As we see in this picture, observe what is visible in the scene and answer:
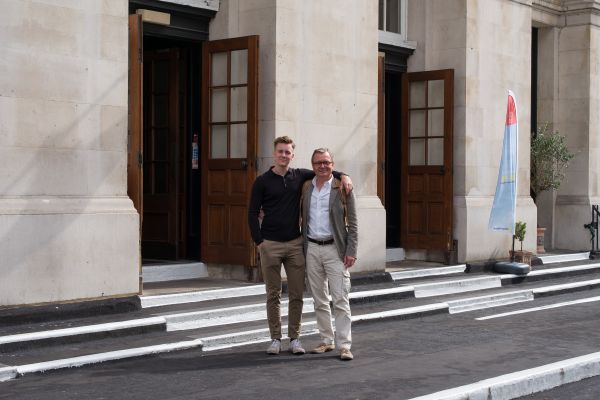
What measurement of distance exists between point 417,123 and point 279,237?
819 centimetres

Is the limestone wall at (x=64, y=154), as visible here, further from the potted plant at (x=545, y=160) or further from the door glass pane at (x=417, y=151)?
the potted plant at (x=545, y=160)

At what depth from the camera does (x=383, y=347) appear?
31.9 ft

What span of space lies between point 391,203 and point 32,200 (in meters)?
7.99

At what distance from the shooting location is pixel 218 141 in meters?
13.3

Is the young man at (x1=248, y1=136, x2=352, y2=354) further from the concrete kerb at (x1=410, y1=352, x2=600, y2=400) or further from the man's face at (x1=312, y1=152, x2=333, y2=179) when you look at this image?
the concrete kerb at (x1=410, y1=352, x2=600, y2=400)

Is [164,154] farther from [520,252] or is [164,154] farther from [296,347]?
[520,252]

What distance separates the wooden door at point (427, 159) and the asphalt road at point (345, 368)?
212 inches

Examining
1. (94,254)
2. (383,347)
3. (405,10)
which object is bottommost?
(383,347)

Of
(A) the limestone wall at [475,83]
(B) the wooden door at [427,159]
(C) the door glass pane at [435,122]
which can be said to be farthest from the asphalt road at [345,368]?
(C) the door glass pane at [435,122]

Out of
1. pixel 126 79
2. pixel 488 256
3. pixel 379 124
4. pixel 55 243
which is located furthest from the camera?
pixel 488 256

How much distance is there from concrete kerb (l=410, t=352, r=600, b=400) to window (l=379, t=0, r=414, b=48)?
8.76m

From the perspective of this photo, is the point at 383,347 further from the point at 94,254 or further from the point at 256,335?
the point at 94,254

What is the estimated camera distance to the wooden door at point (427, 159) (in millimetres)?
16344

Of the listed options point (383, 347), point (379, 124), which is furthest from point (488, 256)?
point (383, 347)
